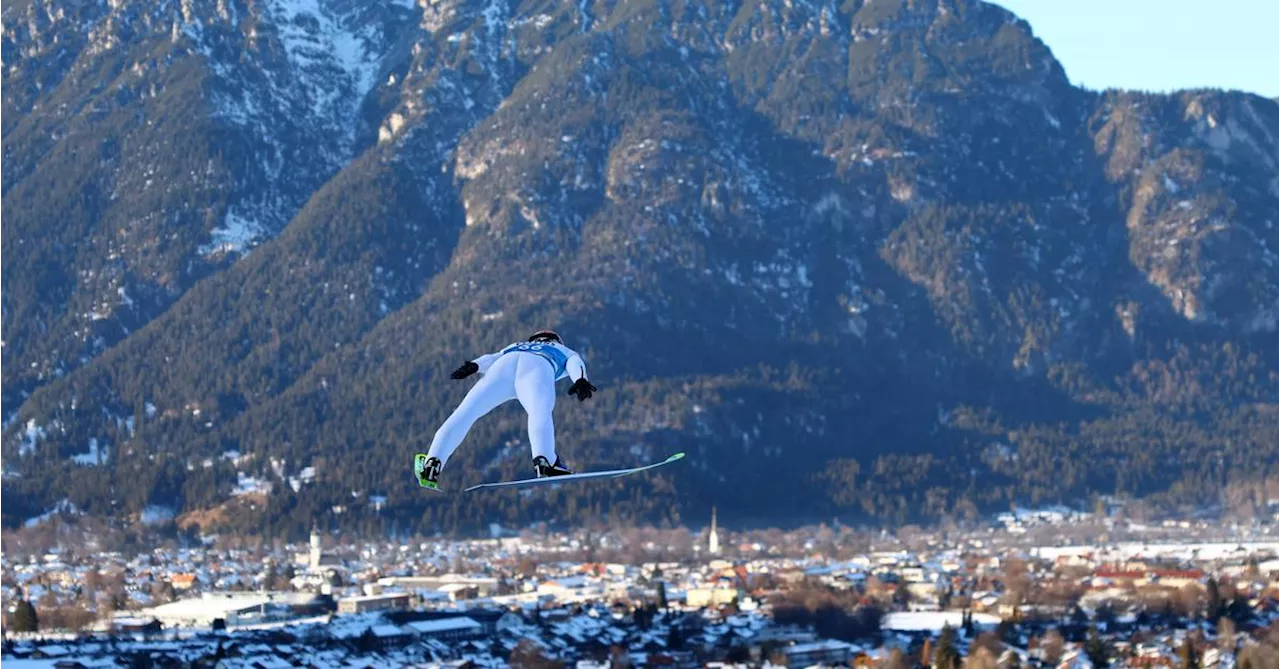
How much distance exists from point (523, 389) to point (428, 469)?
1374mm

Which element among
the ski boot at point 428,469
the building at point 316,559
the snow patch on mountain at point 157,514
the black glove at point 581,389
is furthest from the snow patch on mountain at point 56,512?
the black glove at point 581,389

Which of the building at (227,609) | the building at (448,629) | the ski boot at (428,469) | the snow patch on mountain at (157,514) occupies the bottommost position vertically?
the building at (448,629)

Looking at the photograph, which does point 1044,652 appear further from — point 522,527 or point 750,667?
point 522,527

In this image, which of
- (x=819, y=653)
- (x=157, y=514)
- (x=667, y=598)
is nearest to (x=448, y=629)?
(x=819, y=653)

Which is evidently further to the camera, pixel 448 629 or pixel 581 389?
pixel 448 629

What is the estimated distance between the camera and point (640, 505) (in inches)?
7638

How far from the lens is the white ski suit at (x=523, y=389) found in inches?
1110

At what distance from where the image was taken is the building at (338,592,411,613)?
131 metres

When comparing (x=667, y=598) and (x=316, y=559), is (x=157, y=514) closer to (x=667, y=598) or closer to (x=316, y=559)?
(x=316, y=559)

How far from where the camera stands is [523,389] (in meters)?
28.3

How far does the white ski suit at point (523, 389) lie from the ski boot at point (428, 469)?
91mm

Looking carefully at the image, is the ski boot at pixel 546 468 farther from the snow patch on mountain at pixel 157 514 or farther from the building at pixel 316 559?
the snow patch on mountain at pixel 157 514

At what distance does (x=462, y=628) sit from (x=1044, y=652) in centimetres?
2656

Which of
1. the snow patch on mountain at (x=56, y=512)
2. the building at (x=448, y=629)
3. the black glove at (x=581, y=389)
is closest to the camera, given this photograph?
the black glove at (x=581, y=389)
